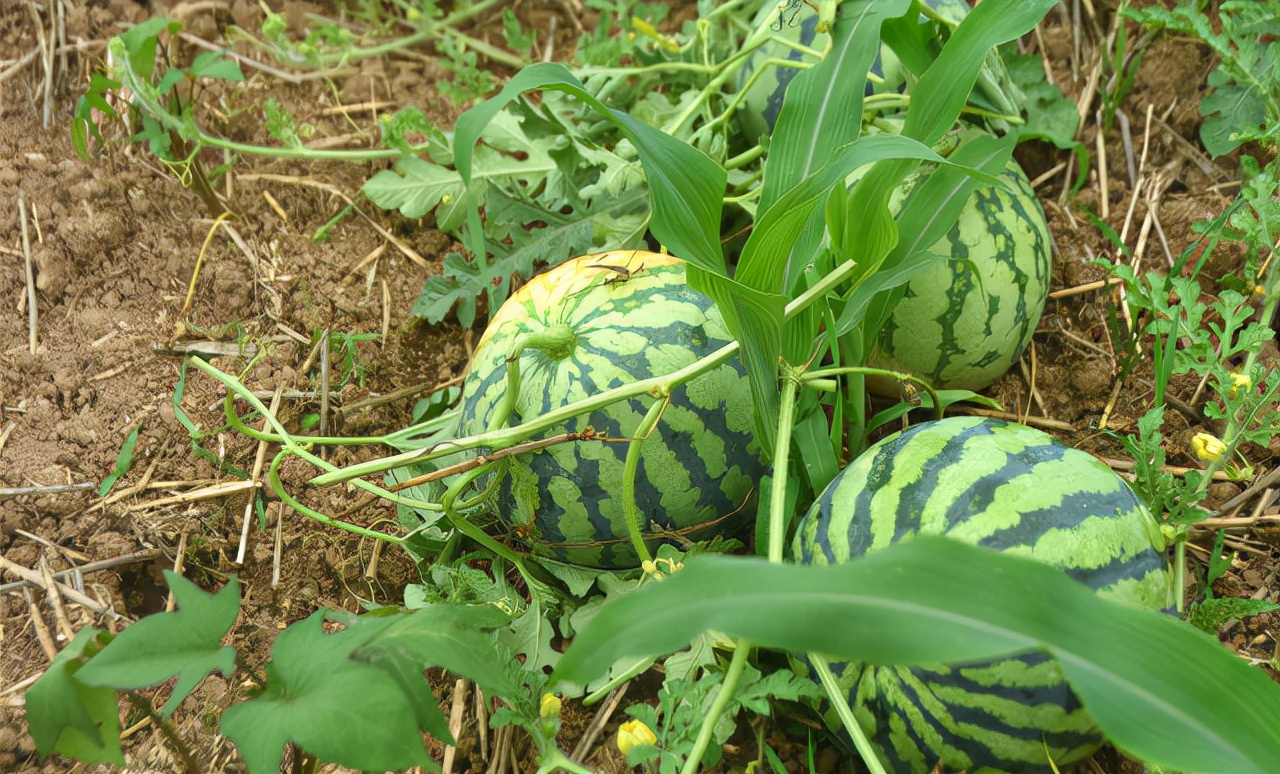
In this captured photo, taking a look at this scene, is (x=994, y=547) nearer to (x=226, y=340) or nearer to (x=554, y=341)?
(x=554, y=341)

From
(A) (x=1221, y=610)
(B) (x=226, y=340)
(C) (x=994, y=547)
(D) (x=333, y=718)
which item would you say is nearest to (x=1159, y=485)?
(A) (x=1221, y=610)

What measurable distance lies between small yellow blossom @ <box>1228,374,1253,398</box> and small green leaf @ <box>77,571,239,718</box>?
60.7 inches

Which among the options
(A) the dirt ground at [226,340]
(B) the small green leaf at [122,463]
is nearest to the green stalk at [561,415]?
(A) the dirt ground at [226,340]

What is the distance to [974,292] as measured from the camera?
69.0 inches

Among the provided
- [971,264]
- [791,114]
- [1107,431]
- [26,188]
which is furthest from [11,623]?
[1107,431]

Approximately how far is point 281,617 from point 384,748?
0.86 metres

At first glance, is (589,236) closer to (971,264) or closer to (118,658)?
(971,264)

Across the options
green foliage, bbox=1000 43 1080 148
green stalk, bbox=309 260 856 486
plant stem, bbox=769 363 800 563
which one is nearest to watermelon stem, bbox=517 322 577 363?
green stalk, bbox=309 260 856 486

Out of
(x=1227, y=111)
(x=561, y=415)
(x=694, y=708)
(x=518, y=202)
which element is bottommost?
(x=694, y=708)

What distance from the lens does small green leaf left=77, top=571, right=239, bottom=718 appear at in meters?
1.06

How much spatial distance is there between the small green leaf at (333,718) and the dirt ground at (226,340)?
0.57 m

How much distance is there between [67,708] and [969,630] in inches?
41.1

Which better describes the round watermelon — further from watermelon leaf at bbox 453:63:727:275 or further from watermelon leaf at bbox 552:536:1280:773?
watermelon leaf at bbox 552:536:1280:773

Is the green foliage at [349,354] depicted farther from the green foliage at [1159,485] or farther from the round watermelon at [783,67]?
the green foliage at [1159,485]
